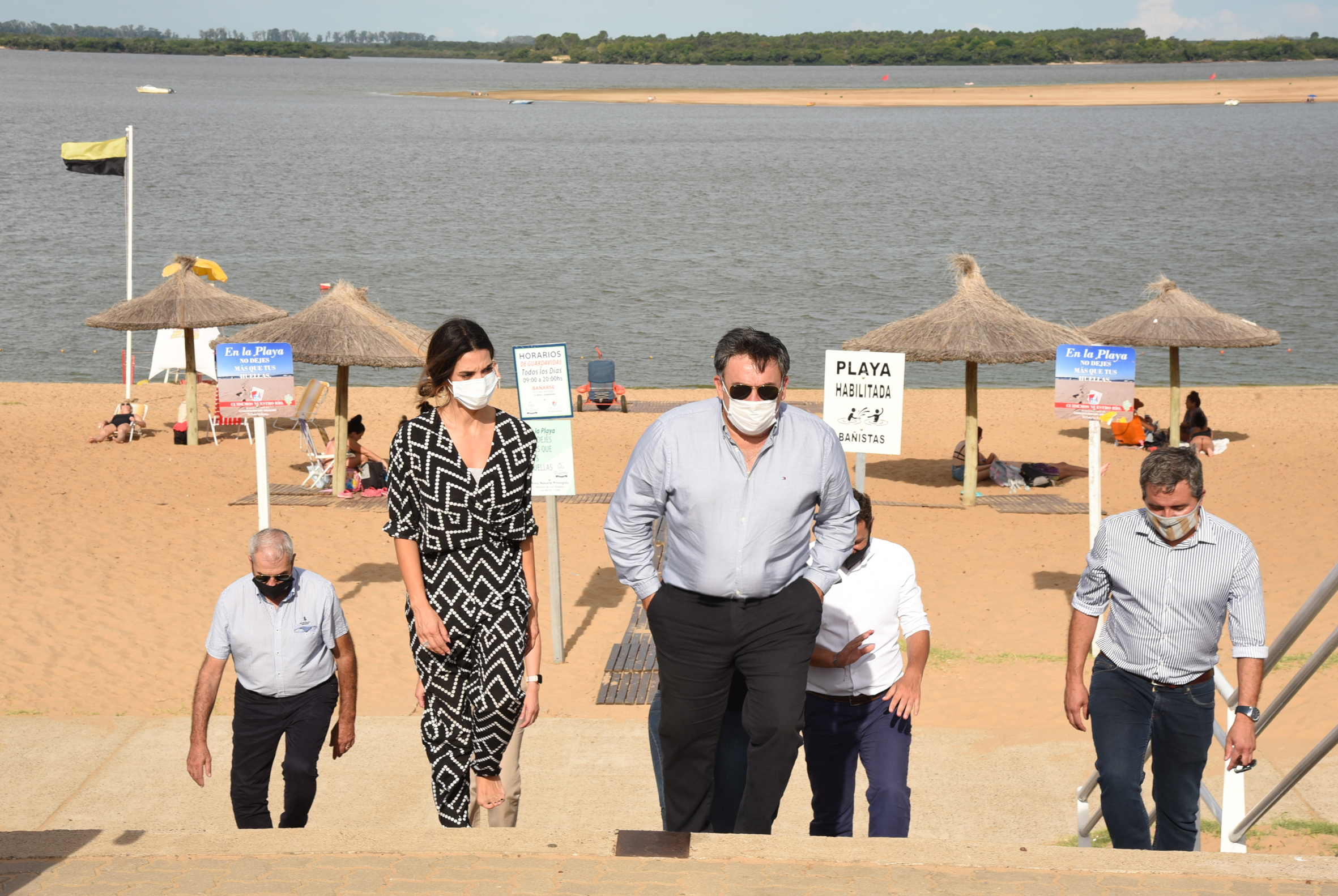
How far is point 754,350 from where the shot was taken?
3678 millimetres

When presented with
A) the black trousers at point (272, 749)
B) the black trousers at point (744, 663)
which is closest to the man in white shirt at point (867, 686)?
the black trousers at point (744, 663)

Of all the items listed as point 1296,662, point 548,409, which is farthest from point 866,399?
point 1296,662

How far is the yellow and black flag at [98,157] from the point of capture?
63.7 ft

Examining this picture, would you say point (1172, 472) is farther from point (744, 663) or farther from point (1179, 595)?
point (744, 663)

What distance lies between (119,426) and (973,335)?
1070 cm

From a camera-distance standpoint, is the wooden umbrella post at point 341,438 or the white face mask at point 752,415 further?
the wooden umbrella post at point 341,438

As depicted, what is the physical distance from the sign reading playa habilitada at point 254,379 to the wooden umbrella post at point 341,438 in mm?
5105

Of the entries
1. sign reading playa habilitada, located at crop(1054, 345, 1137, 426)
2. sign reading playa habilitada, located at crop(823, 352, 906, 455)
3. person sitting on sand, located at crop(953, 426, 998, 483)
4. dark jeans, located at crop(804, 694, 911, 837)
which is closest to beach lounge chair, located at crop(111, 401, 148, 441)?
person sitting on sand, located at crop(953, 426, 998, 483)

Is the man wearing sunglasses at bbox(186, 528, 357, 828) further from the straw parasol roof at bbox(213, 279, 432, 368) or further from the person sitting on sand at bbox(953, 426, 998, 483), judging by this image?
the person sitting on sand at bbox(953, 426, 998, 483)

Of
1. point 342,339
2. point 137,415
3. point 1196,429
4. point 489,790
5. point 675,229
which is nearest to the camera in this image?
point 489,790

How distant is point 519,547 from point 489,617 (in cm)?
25

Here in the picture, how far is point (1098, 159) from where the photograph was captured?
3346 inches

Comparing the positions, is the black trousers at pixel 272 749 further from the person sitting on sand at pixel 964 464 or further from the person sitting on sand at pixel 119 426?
the person sitting on sand at pixel 119 426

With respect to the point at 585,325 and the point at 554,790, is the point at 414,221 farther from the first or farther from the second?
the point at 554,790
